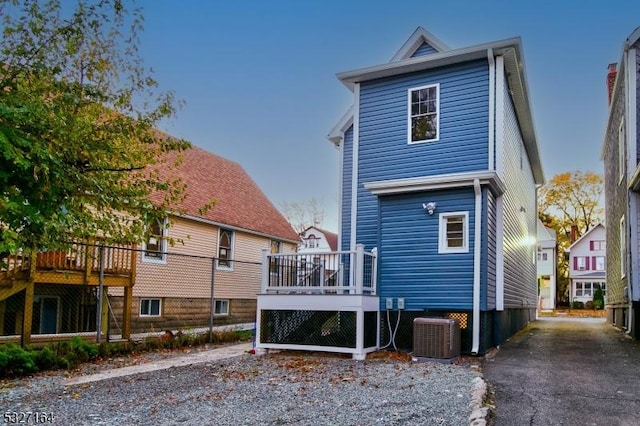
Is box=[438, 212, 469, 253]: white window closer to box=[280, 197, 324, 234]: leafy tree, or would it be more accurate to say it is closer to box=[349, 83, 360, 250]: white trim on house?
box=[349, 83, 360, 250]: white trim on house

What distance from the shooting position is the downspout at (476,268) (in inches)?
400

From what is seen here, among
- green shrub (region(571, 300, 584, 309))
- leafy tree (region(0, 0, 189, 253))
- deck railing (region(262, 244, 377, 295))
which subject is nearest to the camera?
leafy tree (region(0, 0, 189, 253))

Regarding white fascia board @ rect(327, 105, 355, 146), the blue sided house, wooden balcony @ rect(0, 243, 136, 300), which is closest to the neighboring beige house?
wooden balcony @ rect(0, 243, 136, 300)

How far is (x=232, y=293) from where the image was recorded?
18938 mm

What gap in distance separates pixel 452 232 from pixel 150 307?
9.10 metres

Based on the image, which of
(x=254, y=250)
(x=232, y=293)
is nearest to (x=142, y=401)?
(x=232, y=293)

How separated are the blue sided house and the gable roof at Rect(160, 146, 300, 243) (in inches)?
261

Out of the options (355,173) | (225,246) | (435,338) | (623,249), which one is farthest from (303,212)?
(435,338)

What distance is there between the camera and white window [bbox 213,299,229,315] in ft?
60.6

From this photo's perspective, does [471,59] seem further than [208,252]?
No

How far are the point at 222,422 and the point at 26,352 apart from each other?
4.61 m

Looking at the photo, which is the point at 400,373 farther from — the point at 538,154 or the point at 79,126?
the point at 538,154

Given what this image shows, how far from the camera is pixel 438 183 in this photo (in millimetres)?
10711

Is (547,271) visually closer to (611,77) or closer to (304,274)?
(611,77)
